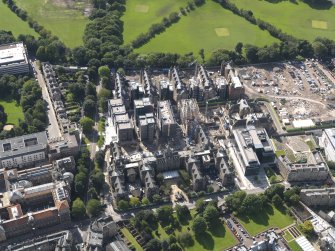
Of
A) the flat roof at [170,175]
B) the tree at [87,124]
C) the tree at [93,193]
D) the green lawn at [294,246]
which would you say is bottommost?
the green lawn at [294,246]

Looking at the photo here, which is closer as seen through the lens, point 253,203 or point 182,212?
point 182,212

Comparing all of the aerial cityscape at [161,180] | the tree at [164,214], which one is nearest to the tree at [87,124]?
the aerial cityscape at [161,180]

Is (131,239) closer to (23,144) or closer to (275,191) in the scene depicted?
(275,191)

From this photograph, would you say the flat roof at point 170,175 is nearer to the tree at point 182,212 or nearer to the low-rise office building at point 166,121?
the tree at point 182,212

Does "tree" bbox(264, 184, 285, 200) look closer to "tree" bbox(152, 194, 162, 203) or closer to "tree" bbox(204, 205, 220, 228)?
"tree" bbox(204, 205, 220, 228)

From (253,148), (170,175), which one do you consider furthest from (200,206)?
(253,148)

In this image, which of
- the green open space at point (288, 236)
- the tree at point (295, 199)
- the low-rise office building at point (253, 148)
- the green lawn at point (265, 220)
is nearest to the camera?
the green open space at point (288, 236)

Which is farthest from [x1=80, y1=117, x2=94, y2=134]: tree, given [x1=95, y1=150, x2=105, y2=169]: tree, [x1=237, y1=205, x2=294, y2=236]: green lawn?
[x1=237, y1=205, x2=294, y2=236]: green lawn
